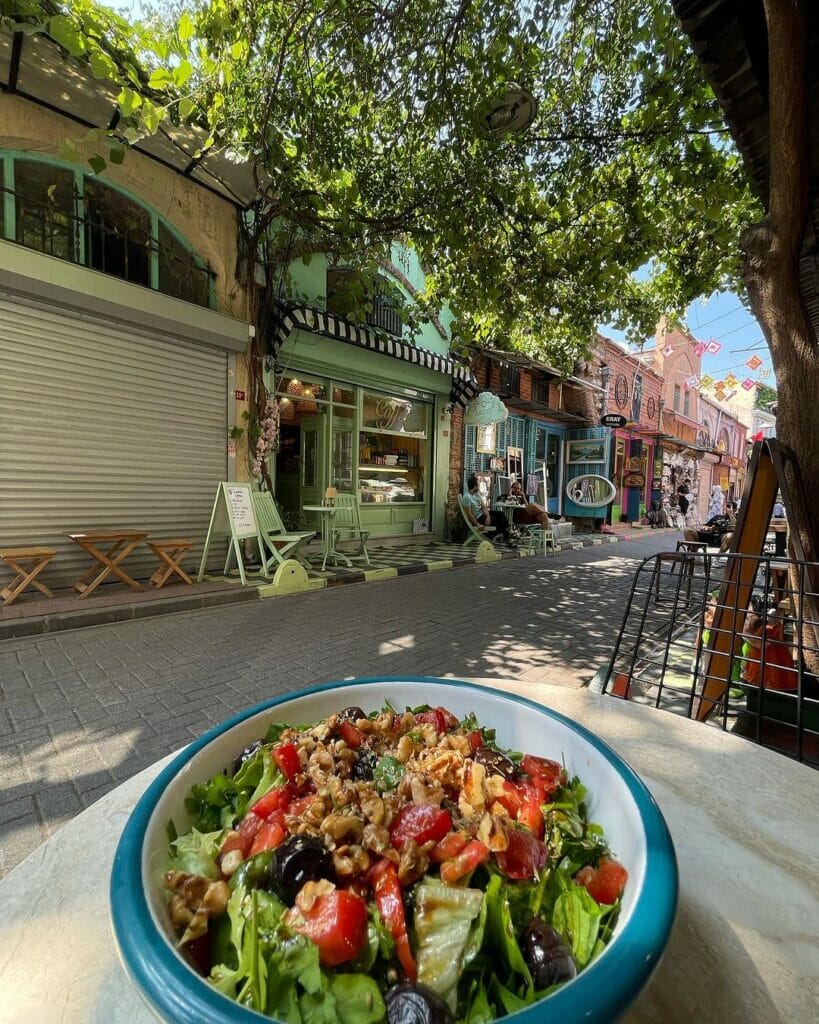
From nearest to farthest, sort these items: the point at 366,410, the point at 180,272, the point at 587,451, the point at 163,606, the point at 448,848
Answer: the point at 448,848 → the point at 163,606 → the point at 180,272 → the point at 366,410 → the point at 587,451

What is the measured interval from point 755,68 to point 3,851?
14.4 ft

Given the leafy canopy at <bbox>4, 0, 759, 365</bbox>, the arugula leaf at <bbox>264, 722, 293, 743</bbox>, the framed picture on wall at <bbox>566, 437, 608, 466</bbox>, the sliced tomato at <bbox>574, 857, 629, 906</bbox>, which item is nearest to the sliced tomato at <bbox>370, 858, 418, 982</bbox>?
the sliced tomato at <bbox>574, 857, 629, 906</bbox>

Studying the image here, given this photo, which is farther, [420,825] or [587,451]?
[587,451]

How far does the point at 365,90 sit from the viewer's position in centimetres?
401

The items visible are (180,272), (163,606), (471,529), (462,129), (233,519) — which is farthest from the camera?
(471,529)

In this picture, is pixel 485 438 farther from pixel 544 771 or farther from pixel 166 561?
pixel 544 771

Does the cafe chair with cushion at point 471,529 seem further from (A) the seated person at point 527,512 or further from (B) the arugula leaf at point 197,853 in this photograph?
(B) the arugula leaf at point 197,853

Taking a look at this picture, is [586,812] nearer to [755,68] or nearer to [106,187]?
[755,68]

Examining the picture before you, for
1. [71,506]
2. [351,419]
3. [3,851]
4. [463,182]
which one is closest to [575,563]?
[351,419]

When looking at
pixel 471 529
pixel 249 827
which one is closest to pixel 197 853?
pixel 249 827

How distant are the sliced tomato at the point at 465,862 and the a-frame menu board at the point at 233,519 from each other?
17.9 feet

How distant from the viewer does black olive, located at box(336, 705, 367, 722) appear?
972 millimetres

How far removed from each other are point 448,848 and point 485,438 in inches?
447

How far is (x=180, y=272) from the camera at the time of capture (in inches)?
249
